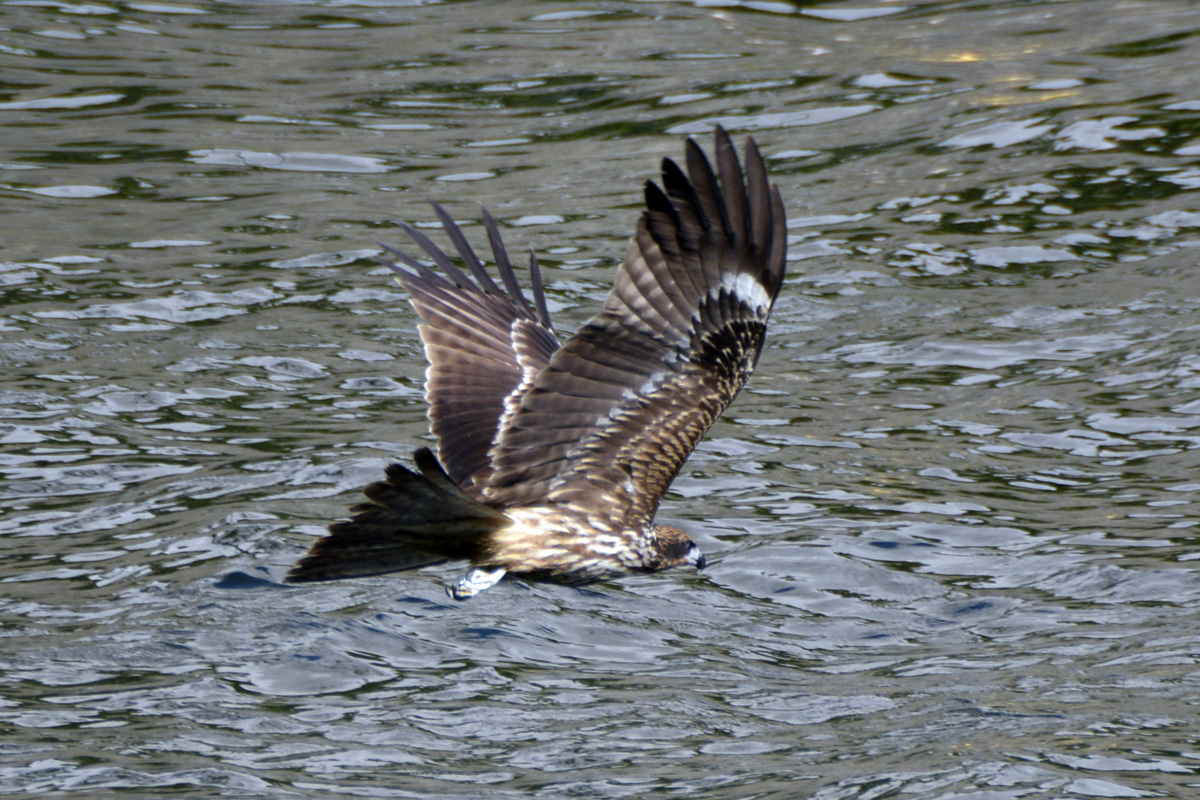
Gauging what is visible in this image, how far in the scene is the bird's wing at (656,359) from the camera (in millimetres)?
5340

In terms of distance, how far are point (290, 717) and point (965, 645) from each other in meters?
2.94

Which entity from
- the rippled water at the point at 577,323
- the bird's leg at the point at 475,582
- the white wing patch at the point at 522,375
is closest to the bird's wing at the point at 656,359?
the white wing patch at the point at 522,375

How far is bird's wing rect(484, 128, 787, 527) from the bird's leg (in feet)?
0.98

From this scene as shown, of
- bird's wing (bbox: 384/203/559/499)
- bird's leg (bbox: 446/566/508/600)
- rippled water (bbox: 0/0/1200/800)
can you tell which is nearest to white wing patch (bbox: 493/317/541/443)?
bird's wing (bbox: 384/203/559/499)

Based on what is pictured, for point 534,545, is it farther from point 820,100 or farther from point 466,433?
point 820,100

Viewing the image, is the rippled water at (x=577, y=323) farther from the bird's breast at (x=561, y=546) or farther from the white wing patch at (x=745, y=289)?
the white wing patch at (x=745, y=289)

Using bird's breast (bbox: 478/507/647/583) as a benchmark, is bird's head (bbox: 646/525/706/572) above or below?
below

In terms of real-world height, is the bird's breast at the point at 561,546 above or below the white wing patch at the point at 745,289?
below

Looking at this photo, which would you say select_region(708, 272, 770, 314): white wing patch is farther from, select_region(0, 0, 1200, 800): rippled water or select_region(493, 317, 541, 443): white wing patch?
select_region(0, 0, 1200, 800): rippled water

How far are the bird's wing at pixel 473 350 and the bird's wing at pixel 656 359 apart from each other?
140 millimetres

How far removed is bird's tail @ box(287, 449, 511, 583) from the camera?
4711 mm

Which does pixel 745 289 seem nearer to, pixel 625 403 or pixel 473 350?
pixel 625 403

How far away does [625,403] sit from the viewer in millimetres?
5582

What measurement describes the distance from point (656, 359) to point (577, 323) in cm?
420
